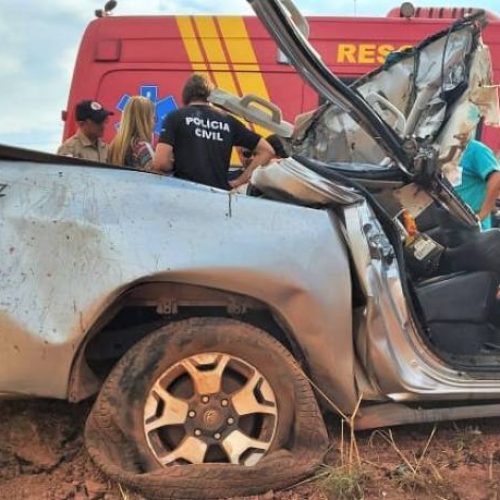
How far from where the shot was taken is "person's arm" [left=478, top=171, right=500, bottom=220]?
464cm

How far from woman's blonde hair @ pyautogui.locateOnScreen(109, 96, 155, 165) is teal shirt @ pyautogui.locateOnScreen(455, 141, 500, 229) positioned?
186cm

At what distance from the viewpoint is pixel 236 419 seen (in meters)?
3.06

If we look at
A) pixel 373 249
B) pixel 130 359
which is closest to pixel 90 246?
pixel 130 359

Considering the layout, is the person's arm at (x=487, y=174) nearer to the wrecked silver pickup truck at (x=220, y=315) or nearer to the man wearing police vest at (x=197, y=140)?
the wrecked silver pickup truck at (x=220, y=315)

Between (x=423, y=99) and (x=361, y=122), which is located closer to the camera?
(x=361, y=122)

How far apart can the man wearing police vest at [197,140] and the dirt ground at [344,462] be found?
54.6 inches

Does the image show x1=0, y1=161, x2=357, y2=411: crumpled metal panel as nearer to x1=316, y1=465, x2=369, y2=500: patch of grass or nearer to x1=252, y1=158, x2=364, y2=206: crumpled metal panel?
x1=252, y1=158, x2=364, y2=206: crumpled metal panel

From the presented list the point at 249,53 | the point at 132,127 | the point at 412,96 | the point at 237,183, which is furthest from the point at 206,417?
the point at 249,53

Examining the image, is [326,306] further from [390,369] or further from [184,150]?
[184,150]

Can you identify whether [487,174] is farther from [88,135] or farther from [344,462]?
[88,135]

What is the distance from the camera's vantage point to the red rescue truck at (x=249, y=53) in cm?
605

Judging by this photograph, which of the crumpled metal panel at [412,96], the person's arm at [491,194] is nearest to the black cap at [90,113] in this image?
the crumpled metal panel at [412,96]

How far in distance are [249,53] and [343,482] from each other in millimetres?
3940

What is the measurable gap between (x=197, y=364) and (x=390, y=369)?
78 cm
